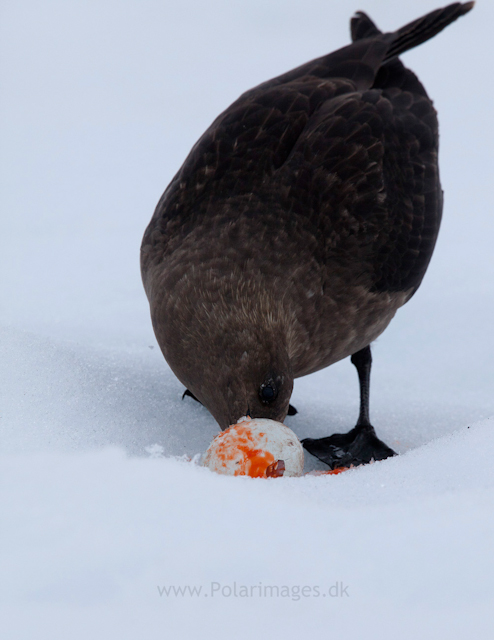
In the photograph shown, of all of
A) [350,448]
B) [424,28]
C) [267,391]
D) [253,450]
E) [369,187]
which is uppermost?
[424,28]

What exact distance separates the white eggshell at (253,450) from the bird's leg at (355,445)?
2.84 feet

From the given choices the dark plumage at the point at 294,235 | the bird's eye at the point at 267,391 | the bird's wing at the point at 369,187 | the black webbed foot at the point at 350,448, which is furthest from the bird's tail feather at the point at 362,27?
the bird's eye at the point at 267,391

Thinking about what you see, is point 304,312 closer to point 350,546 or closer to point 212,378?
point 212,378

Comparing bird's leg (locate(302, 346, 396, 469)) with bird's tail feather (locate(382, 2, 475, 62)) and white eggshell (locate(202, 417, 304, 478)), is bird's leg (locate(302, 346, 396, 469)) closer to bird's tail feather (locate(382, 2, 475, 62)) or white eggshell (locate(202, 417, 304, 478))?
white eggshell (locate(202, 417, 304, 478))

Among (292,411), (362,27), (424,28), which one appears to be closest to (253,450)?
(292,411)

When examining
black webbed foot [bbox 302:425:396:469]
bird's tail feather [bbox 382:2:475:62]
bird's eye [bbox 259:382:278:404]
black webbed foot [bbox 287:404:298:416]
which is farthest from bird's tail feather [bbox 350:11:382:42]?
bird's eye [bbox 259:382:278:404]

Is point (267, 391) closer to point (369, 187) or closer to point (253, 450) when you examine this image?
point (253, 450)

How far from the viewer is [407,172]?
3.88 metres

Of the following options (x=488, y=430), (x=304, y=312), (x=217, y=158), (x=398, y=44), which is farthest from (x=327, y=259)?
(x=398, y=44)

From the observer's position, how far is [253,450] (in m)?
2.62

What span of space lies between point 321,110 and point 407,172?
0.57 meters

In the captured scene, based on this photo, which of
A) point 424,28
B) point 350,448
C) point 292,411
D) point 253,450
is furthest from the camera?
point 424,28

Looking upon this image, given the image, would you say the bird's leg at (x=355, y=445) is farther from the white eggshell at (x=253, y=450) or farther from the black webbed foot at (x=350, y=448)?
the white eggshell at (x=253, y=450)

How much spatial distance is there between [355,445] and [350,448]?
6 cm
